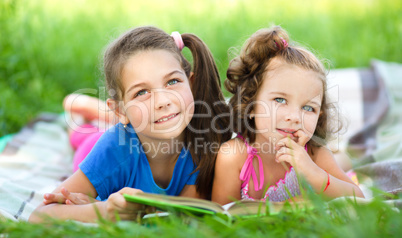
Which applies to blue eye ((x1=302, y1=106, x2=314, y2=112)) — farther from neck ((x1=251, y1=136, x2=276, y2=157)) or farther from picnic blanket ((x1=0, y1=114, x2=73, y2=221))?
picnic blanket ((x1=0, y1=114, x2=73, y2=221))

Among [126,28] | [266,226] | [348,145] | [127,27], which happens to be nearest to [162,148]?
[266,226]

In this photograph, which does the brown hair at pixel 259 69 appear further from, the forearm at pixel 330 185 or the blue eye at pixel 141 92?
the blue eye at pixel 141 92

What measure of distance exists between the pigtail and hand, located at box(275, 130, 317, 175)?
1.13ft

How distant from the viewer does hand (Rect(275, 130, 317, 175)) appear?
185 centimetres

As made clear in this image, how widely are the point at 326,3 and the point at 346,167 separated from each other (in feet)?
12.8

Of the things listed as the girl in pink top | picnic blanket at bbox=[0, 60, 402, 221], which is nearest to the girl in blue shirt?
the girl in pink top

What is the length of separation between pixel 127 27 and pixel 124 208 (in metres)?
2.94

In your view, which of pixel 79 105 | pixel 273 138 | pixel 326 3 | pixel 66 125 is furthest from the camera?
pixel 326 3

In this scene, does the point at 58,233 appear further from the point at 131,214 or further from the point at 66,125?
the point at 66,125

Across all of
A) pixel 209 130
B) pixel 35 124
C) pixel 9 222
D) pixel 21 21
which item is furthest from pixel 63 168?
pixel 21 21

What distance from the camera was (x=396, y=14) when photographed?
17.0ft

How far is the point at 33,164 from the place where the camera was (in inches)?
115

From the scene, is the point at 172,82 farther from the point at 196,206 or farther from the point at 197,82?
the point at 196,206

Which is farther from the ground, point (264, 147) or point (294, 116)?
point (294, 116)
